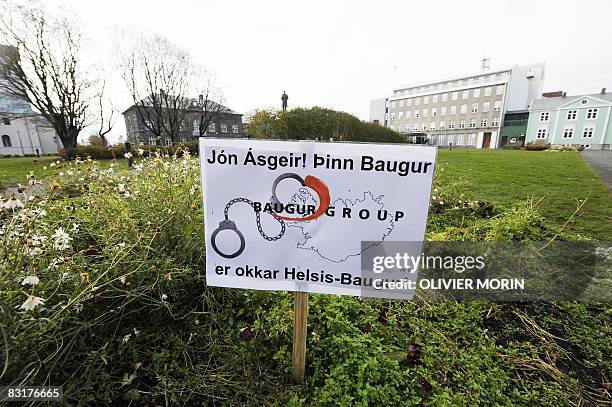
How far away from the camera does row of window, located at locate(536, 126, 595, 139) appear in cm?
3791

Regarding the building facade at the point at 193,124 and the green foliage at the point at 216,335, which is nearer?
the green foliage at the point at 216,335

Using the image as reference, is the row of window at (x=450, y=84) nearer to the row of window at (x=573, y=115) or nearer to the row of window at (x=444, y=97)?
→ the row of window at (x=444, y=97)

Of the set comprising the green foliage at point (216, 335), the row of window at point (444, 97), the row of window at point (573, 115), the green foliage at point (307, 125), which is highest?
the row of window at point (444, 97)

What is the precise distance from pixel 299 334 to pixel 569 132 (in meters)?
55.1

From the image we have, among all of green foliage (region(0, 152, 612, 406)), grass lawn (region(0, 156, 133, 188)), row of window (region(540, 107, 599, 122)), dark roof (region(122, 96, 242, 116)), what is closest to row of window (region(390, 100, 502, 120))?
row of window (region(540, 107, 599, 122))

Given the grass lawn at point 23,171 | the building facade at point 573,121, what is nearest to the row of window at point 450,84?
the building facade at point 573,121

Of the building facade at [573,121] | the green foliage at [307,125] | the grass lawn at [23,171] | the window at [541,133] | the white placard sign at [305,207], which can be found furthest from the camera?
the window at [541,133]

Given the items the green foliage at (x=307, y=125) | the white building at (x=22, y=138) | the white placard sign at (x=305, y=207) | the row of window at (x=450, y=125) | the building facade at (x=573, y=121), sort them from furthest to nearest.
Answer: the row of window at (x=450, y=125) < the building facade at (x=573, y=121) < the white building at (x=22, y=138) < the green foliage at (x=307, y=125) < the white placard sign at (x=305, y=207)

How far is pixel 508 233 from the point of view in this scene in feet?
9.68

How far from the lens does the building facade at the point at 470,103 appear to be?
45500 mm

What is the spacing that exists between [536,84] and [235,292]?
67.4 m

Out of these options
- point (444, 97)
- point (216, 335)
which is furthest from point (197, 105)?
point (444, 97)

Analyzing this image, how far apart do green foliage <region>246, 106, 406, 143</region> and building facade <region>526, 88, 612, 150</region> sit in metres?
40.8

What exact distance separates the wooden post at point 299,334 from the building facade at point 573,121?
51.7 m
